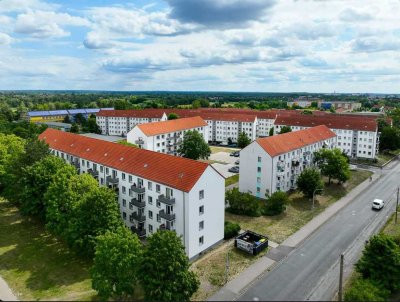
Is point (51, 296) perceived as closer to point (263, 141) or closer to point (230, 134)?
point (263, 141)

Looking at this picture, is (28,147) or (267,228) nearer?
(267,228)

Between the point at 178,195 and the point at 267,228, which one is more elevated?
the point at 178,195

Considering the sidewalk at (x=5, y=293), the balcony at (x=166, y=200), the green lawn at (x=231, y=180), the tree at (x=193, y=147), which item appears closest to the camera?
the sidewalk at (x=5, y=293)

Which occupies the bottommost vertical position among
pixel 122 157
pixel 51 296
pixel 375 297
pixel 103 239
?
pixel 51 296

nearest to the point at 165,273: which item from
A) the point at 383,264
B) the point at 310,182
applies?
the point at 383,264

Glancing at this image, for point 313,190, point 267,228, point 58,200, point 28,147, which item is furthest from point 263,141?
point 28,147

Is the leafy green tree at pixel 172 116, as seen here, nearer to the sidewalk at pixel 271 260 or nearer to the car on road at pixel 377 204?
the sidewalk at pixel 271 260

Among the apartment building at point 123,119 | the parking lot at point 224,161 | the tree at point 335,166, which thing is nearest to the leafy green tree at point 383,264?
the tree at point 335,166

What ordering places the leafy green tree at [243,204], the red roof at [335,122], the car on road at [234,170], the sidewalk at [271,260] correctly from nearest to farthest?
the sidewalk at [271,260] < the leafy green tree at [243,204] < the car on road at [234,170] < the red roof at [335,122]
